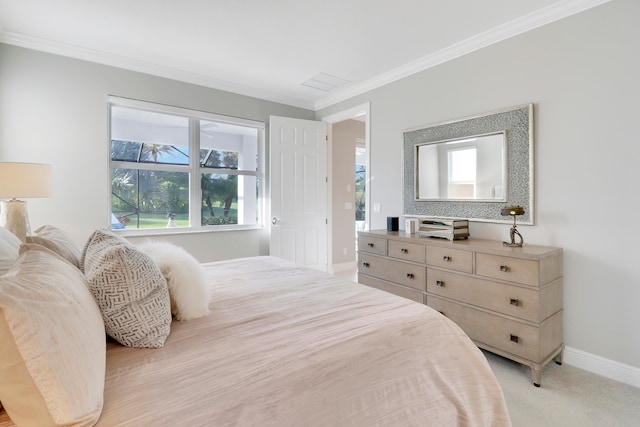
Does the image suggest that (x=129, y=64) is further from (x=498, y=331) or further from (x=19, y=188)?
(x=498, y=331)

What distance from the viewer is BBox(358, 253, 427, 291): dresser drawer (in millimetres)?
2746

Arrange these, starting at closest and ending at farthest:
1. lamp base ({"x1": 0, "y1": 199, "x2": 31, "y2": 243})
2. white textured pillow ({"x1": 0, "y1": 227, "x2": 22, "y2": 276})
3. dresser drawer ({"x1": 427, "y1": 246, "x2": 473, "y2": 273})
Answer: white textured pillow ({"x1": 0, "y1": 227, "x2": 22, "y2": 276}) → lamp base ({"x1": 0, "y1": 199, "x2": 31, "y2": 243}) → dresser drawer ({"x1": 427, "y1": 246, "x2": 473, "y2": 273})

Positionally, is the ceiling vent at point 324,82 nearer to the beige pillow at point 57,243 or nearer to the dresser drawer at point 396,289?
the dresser drawer at point 396,289

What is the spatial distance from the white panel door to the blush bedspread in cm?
266

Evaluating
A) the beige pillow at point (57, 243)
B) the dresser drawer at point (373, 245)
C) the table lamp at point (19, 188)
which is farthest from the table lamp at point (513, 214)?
the table lamp at point (19, 188)

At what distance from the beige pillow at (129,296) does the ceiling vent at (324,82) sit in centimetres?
323

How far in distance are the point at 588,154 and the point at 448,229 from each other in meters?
1.10

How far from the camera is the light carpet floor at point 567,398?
1.73 m

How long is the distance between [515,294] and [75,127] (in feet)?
13.5

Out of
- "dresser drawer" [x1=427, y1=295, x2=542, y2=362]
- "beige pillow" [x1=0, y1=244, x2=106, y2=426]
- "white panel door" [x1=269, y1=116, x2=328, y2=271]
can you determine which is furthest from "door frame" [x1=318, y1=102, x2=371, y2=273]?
"beige pillow" [x1=0, y1=244, x2=106, y2=426]

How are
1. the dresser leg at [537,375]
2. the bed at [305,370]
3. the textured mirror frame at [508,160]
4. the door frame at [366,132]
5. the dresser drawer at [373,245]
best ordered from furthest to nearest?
the door frame at [366,132]
the dresser drawer at [373,245]
the textured mirror frame at [508,160]
the dresser leg at [537,375]
the bed at [305,370]

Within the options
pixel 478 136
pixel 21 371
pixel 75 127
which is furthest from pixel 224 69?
pixel 21 371

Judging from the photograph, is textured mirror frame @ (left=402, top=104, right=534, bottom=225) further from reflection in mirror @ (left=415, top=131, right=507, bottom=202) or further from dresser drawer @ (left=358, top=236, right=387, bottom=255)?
dresser drawer @ (left=358, top=236, right=387, bottom=255)

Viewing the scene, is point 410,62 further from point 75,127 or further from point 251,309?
point 75,127
